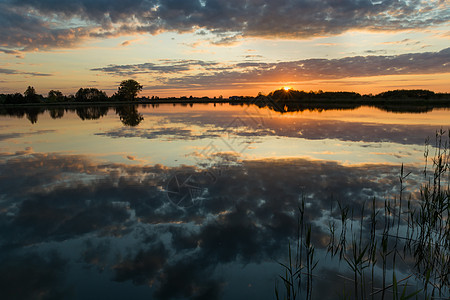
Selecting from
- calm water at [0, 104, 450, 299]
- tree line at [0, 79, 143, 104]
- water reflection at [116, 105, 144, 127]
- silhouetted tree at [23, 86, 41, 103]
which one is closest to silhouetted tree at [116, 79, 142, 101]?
tree line at [0, 79, 143, 104]

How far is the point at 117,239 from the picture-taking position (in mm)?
6215

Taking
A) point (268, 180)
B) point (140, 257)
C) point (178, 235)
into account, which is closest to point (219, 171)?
point (268, 180)

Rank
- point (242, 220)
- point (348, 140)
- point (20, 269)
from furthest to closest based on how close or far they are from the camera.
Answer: point (348, 140) → point (242, 220) → point (20, 269)

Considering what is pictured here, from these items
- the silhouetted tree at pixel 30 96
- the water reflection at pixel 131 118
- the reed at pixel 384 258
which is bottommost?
the reed at pixel 384 258

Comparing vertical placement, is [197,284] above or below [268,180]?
below

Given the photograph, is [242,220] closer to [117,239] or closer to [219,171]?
[117,239]

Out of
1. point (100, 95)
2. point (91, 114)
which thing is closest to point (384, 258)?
point (91, 114)

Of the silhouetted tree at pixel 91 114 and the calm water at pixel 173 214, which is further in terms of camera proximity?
the silhouetted tree at pixel 91 114

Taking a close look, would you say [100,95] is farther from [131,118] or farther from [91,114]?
[131,118]

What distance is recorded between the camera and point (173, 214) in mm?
7441

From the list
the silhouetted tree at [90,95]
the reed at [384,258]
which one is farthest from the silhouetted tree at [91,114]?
the silhouetted tree at [90,95]

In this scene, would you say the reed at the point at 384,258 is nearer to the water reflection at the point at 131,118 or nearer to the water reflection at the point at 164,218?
the water reflection at the point at 164,218

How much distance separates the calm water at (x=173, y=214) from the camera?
4.89 m

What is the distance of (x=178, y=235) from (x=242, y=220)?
5.63 ft
